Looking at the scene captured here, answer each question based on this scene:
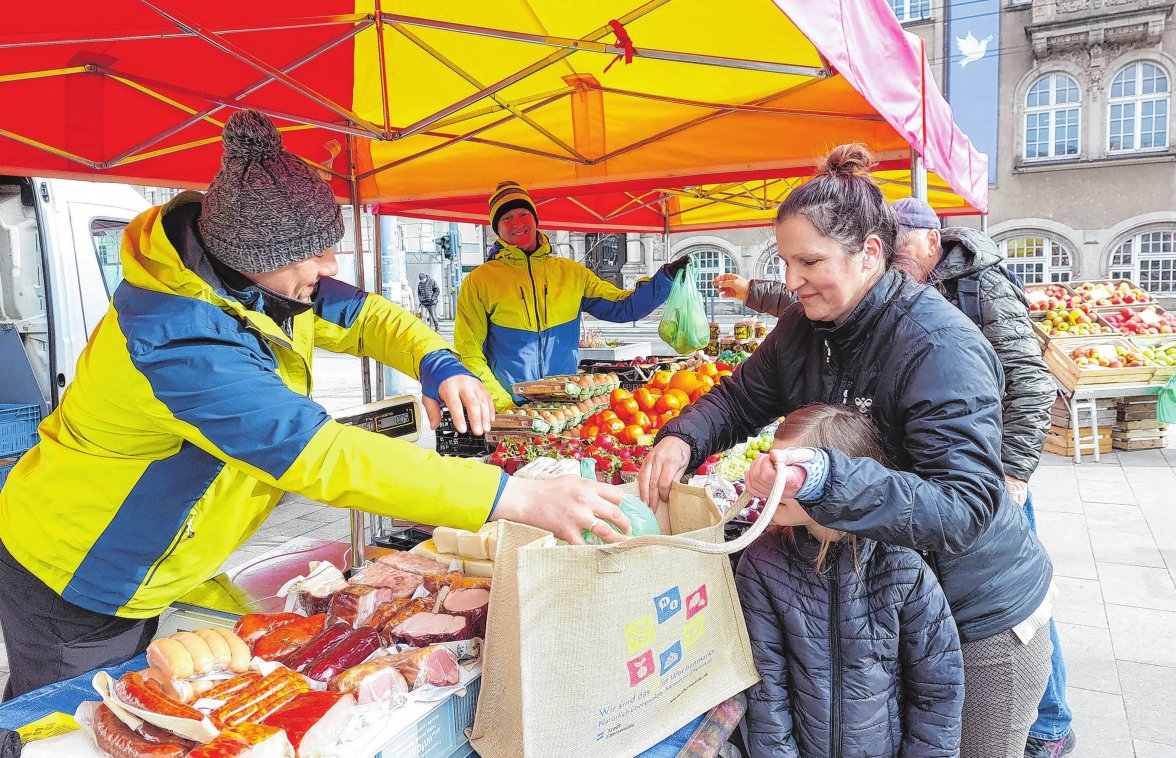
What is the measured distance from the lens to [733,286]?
4.41 m

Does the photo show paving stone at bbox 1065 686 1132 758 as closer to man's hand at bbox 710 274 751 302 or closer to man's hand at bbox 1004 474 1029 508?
man's hand at bbox 1004 474 1029 508

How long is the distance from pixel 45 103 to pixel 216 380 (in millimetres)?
2463

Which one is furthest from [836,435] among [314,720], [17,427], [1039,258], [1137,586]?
[1039,258]

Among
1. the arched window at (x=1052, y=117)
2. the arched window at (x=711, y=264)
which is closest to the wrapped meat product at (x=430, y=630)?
the arched window at (x=1052, y=117)

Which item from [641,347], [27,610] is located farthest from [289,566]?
[641,347]

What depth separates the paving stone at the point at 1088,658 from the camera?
334 cm

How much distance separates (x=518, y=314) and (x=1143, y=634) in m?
3.97

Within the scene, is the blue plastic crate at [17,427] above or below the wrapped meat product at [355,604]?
above

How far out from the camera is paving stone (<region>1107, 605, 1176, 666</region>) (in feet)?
11.6

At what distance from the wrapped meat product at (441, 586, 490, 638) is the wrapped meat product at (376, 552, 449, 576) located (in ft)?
0.92

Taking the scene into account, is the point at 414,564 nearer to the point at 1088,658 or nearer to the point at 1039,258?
A: the point at 1088,658

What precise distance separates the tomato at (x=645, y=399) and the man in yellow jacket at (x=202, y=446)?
2161 millimetres

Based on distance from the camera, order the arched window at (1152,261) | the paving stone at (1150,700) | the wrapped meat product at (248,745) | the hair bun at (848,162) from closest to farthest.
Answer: the wrapped meat product at (248,745) < the hair bun at (848,162) < the paving stone at (1150,700) < the arched window at (1152,261)

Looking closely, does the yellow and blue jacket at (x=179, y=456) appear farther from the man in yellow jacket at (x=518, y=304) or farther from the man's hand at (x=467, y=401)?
the man in yellow jacket at (x=518, y=304)
